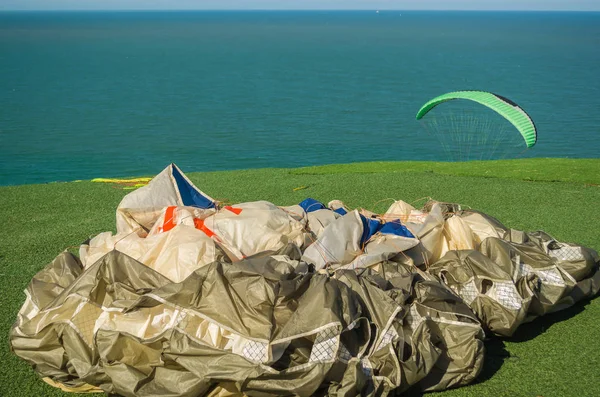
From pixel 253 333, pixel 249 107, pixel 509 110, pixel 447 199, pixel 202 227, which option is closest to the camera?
pixel 253 333

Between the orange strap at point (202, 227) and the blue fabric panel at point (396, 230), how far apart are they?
1575mm

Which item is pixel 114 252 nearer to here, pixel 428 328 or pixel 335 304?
pixel 335 304

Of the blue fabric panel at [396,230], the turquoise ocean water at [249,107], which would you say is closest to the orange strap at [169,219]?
the blue fabric panel at [396,230]

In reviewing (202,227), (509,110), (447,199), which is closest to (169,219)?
(202,227)

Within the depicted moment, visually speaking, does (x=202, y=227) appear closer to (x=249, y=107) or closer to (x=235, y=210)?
(x=235, y=210)

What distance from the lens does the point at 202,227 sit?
589 centimetres

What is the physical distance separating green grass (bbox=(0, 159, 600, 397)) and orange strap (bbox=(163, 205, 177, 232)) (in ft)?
5.40

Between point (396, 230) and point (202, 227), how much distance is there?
179 centimetres

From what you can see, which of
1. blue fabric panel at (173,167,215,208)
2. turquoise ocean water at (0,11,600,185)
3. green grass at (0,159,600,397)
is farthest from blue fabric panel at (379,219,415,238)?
turquoise ocean water at (0,11,600,185)

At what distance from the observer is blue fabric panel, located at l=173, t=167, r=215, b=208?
6.69 metres

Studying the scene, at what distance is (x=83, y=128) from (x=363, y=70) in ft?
→ 117

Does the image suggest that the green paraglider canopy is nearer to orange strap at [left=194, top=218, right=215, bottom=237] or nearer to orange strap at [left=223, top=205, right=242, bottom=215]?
orange strap at [left=223, top=205, right=242, bottom=215]

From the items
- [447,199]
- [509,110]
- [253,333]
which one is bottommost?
[447,199]

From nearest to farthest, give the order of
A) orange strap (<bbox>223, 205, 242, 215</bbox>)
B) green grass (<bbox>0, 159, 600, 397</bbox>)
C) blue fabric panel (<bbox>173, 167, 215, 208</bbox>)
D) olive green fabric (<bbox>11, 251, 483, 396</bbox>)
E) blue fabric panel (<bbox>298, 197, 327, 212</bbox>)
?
olive green fabric (<bbox>11, 251, 483, 396</bbox>), green grass (<bbox>0, 159, 600, 397</bbox>), orange strap (<bbox>223, 205, 242, 215</bbox>), blue fabric panel (<bbox>173, 167, 215, 208</bbox>), blue fabric panel (<bbox>298, 197, 327, 212</bbox>)
